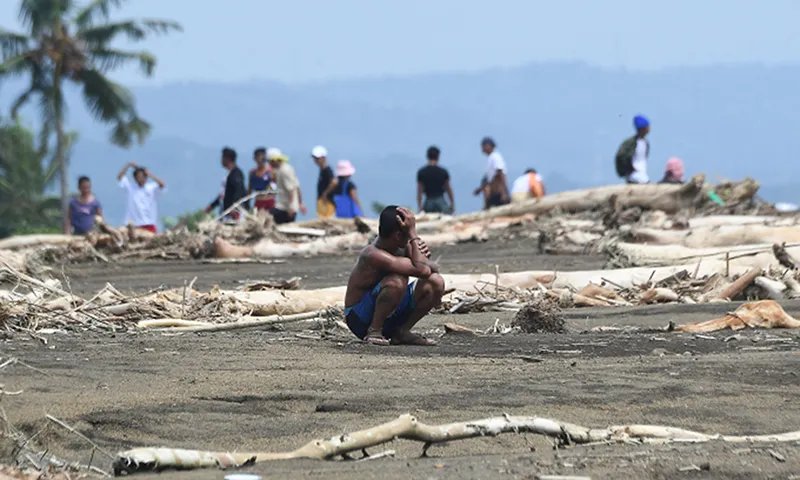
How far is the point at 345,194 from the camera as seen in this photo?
23.0 m

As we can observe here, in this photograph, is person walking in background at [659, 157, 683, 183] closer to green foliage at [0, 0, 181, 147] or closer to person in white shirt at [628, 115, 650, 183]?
person in white shirt at [628, 115, 650, 183]

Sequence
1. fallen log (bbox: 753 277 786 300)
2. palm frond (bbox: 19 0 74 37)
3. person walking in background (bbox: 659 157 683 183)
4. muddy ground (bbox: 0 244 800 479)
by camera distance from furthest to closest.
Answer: palm frond (bbox: 19 0 74 37), person walking in background (bbox: 659 157 683 183), fallen log (bbox: 753 277 786 300), muddy ground (bbox: 0 244 800 479)

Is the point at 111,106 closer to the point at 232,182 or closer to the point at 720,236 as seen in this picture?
the point at 232,182

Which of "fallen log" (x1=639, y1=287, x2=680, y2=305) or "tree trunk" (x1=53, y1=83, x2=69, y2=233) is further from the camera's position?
"tree trunk" (x1=53, y1=83, x2=69, y2=233)

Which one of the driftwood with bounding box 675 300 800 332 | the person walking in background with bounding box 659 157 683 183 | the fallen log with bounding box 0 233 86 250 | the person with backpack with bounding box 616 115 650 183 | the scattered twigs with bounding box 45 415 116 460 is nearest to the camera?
the scattered twigs with bounding box 45 415 116 460

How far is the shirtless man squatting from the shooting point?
339 inches

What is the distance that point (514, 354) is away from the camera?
8.27m

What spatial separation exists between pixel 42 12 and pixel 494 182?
26.0 metres

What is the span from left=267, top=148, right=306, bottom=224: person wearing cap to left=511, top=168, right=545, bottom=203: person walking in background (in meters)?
3.23

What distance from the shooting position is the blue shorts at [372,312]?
877 cm

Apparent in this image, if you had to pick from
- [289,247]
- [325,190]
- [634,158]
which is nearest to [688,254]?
[289,247]

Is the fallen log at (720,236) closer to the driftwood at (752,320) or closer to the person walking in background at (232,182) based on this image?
the driftwood at (752,320)

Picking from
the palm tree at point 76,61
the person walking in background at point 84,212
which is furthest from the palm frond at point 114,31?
the person walking in background at point 84,212

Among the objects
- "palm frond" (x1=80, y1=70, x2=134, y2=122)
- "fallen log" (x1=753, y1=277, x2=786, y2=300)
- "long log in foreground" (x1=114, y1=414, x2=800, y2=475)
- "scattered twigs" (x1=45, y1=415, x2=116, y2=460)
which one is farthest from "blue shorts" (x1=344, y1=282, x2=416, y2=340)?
"palm frond" (x1=80, y1=70, x2=134, y2=122)
